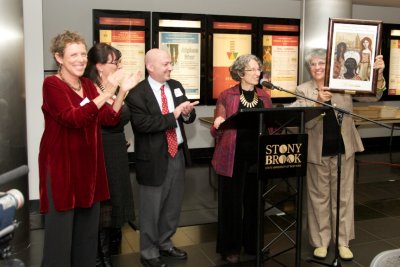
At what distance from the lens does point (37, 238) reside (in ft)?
13.8

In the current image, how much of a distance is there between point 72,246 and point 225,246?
4.33ft

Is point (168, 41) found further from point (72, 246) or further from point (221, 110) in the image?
point (72, 246)

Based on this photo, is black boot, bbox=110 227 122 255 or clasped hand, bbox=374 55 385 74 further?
black boot, bbox=110 227 122 255

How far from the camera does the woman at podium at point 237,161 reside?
345 cm

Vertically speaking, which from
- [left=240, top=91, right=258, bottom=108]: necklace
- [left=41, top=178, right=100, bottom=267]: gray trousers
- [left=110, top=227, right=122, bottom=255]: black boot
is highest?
[left=240, top=91, right=258, bottom=108]: necklace

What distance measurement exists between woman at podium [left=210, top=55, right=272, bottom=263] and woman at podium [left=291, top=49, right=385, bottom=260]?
1.32 feet

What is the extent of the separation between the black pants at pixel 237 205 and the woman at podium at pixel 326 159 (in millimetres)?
507

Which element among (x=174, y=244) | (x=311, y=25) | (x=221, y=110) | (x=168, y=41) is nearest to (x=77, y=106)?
(x=221, y=110)

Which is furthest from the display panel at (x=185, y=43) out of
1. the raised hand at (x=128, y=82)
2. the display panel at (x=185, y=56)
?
the raised hand at (x=128, y=82)

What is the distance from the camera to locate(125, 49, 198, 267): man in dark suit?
11.0 ft

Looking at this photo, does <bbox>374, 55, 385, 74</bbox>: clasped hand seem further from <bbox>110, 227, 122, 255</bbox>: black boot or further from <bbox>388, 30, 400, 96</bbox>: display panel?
<bbox>388, 30, 400, 96</bbox>: display panel

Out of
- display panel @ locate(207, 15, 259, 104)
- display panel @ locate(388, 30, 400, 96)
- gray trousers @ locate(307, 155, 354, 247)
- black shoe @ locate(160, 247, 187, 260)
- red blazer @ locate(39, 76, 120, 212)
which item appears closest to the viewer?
red blazer @ locate(39, 76, 120, 212)

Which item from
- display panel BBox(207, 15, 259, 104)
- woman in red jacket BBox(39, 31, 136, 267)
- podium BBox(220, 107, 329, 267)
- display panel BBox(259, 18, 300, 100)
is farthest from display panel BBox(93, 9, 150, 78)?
woman in red jacket BBox(39, 31, 136, 267)

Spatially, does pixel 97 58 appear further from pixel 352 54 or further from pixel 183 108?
pixel 352 54
